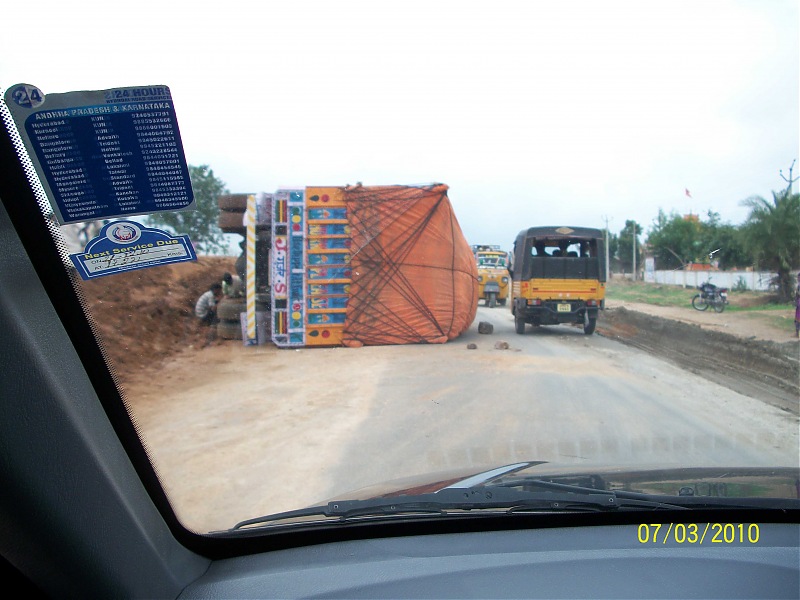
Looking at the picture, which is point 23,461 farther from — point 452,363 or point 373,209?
point 373,209

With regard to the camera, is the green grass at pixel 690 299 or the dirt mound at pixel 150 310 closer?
the dirt mound at pixel 150 310

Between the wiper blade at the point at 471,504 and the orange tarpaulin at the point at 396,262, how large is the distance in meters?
9.04

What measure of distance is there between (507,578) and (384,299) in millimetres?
9577

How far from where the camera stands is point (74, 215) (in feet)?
6.91

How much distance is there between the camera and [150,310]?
20.9 ft

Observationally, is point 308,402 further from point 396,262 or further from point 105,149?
Answer: point 105,149

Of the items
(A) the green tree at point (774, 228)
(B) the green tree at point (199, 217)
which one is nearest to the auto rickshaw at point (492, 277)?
(A) the green tree at point (774, 228)

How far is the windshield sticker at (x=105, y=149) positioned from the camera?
1.99 metres

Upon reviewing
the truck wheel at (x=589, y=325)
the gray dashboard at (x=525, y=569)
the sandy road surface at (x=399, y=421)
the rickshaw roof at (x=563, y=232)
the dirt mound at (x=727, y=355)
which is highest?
the rickshaw roof at (x=563, y=232)

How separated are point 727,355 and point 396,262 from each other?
6605 millimetres

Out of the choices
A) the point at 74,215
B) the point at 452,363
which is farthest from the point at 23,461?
the point at 452,363

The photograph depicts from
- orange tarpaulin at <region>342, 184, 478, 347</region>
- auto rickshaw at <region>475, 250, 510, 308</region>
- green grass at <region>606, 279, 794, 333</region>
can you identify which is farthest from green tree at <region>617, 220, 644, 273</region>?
auto rickshaw at <region>475, 250, 510, 308</region>
